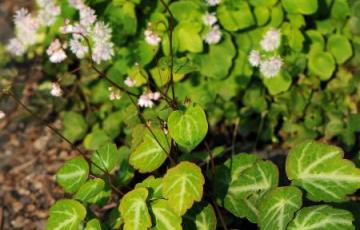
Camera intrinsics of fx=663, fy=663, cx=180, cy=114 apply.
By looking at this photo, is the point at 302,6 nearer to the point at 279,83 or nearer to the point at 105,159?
the point at 279,83

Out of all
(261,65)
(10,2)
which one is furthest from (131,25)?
(10,2)

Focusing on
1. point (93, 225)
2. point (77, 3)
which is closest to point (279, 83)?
point (77, 3)

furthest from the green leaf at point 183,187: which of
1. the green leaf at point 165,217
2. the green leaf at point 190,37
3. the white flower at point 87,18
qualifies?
the green leaf at point 190,37

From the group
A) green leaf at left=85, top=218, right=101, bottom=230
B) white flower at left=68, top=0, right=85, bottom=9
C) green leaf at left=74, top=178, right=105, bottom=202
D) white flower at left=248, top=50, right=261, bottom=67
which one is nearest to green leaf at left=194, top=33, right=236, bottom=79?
white flower at left=248, top=50, right=261, bottom=67

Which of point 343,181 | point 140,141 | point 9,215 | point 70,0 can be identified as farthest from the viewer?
point 9,215

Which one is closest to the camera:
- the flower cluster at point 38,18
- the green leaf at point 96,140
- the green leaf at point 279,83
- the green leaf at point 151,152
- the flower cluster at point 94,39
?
the green leaf at point 151,152

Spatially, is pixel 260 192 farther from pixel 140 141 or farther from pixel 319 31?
pixel 319 31

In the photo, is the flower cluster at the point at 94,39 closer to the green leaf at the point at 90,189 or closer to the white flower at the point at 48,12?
the white flower at the point at 48,12
